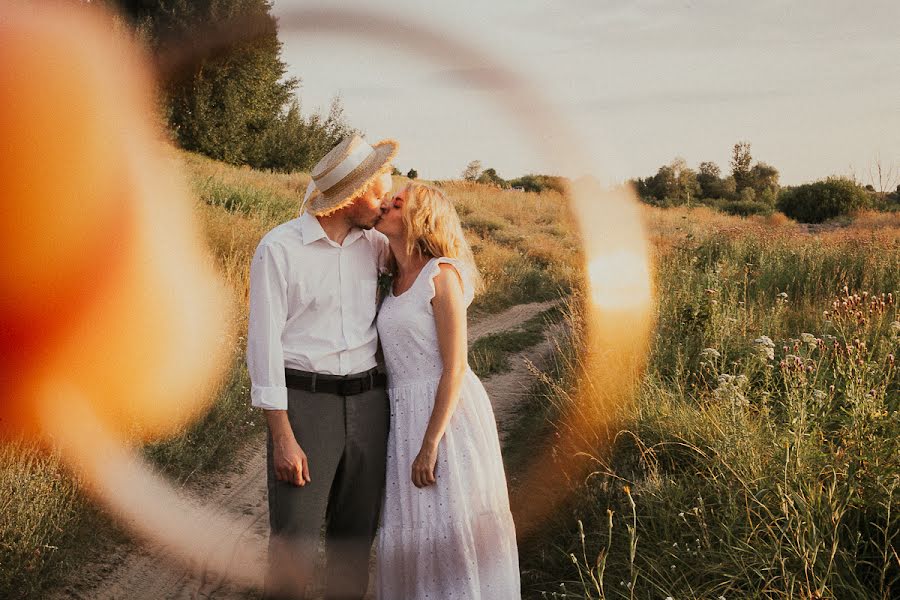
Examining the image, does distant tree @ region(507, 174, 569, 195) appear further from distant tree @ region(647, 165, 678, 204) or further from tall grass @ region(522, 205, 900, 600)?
tall grass @ region(522, 205, 900, 600)

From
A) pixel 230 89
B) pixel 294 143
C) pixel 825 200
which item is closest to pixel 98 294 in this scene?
pixel 230 89

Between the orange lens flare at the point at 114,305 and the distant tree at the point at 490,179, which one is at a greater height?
the distant tree at the point at 490,179

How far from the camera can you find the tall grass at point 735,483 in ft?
8.12

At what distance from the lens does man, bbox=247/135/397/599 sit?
245cm

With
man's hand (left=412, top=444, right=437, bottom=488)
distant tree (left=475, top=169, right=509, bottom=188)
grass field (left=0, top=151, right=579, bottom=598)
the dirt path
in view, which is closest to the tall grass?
man's hand (left=412, top=444, right=437, bottom=488)

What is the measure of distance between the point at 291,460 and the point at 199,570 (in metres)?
1.84

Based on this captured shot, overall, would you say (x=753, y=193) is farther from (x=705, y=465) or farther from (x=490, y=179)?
(x=705, y=465)

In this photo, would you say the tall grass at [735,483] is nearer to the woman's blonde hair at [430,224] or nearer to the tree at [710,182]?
the woman's blonde hair at [430,224]

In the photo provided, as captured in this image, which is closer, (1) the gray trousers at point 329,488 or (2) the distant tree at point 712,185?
(1) the gray trousers at point 329,488

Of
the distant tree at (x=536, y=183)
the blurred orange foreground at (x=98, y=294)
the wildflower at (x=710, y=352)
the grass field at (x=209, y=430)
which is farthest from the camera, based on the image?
the distant tree at (x=536, y=183)

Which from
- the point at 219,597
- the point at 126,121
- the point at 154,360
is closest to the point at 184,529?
the point at 219,597

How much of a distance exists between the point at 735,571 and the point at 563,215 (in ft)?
69.0

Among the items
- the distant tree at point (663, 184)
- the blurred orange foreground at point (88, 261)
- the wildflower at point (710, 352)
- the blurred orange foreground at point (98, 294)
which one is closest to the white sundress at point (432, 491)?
the blurred orange foreground at point (98, 294)

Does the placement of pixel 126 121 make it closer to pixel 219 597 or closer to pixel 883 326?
pixel 219 597
